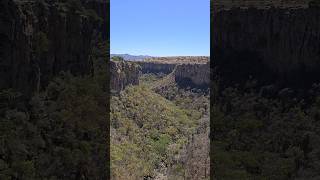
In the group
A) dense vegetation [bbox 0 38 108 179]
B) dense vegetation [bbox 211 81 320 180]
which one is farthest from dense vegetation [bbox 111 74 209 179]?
dense vegetation [bbox 211 81 320 180]

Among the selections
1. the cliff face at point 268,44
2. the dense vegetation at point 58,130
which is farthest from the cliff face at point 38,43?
the cliff face at point 268,44

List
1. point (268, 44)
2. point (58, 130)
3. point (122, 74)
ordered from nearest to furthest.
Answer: point (58, 130)
point (268, 44)
point (122, 74)

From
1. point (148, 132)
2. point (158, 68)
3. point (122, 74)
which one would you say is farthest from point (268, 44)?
point (158, 68)

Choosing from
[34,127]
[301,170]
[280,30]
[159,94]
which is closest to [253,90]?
[280,30]

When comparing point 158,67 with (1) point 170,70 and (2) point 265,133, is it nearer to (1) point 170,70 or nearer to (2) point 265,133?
(1) point 170,70

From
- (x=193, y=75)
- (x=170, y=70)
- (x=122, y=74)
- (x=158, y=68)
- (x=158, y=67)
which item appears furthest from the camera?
(x=158, y=67)
